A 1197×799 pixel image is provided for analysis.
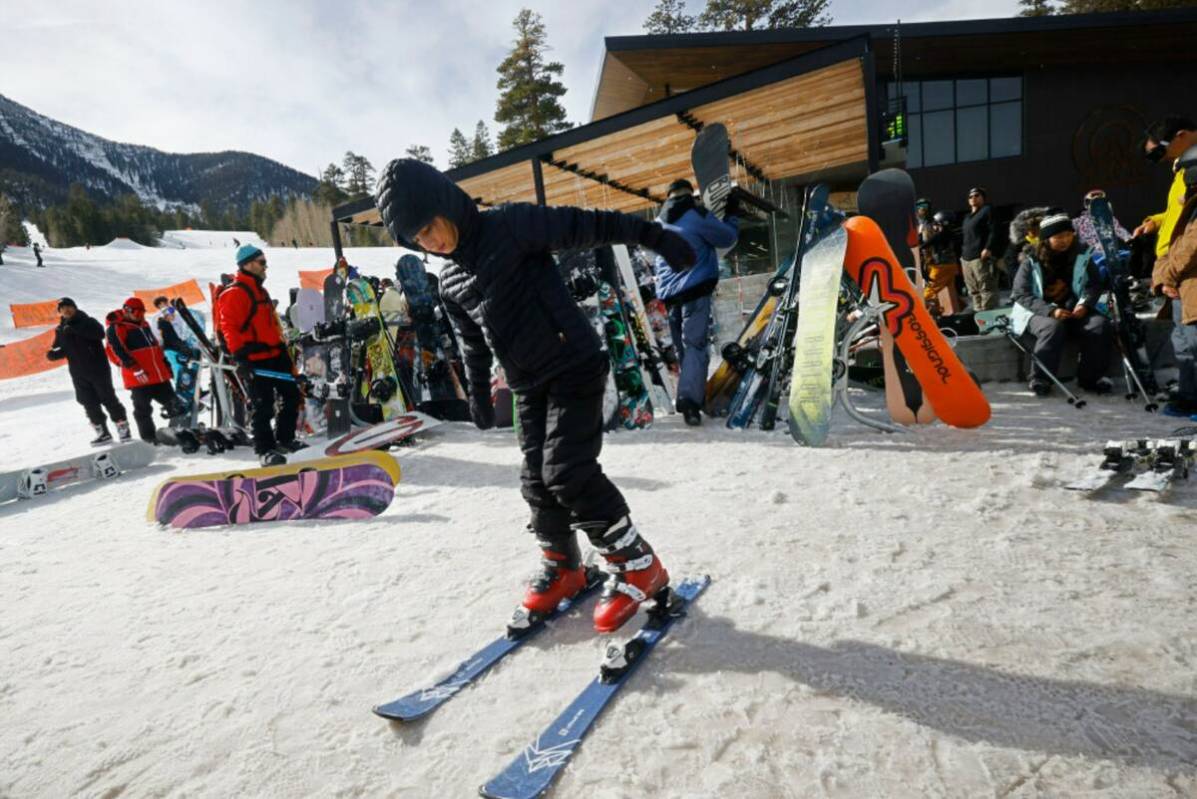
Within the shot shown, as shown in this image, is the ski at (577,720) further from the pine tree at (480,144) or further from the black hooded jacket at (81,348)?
the pine tree at (480,144)

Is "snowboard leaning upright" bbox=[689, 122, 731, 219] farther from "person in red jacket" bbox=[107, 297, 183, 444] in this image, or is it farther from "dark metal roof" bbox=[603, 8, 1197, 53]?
"dark metal roof" bbox=[603, 8, 1197, 53]

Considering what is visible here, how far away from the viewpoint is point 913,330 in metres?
4.17

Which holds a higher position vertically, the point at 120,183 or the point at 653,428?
the point at 120,183

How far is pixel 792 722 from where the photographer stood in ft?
5.23

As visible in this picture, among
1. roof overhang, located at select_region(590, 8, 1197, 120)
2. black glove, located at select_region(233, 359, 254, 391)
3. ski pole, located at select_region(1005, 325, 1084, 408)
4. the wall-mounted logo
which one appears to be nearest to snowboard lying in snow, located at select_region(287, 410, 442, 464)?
black glove, located at select_region(233, 359, 254, 391)

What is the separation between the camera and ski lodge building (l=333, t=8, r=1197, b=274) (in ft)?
37.4

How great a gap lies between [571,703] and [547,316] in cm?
129

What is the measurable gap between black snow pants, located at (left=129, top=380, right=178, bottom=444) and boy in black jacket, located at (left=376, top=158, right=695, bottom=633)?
22.7ft

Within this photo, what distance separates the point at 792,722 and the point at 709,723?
0.77 ft

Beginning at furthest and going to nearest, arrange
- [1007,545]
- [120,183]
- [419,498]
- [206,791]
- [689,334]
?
[120,183] → [689,334] → [419,498] → [1007,545] → [206,791]

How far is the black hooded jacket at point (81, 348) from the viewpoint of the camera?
7.09 meters

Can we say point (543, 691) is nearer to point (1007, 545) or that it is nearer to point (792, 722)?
point (792, 722)

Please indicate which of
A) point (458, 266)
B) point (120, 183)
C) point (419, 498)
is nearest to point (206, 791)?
point (458, 266)

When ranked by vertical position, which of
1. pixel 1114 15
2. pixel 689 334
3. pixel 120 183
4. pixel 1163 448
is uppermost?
pixel 120 183
